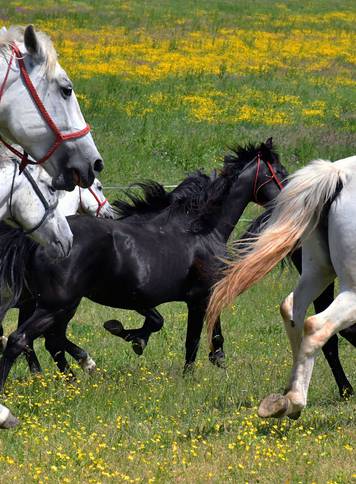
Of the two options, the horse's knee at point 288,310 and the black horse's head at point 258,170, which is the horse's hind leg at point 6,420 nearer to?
the horse's knee at point 288,310

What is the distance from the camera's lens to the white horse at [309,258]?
6469 millimetres

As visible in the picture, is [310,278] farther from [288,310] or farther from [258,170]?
[258,170]

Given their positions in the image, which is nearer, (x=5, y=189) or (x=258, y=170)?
(x=5, y=189)

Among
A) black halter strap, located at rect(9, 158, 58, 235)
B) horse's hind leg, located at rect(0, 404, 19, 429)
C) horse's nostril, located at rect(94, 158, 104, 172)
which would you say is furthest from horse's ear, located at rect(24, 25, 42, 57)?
horse's hind leg, located at rect(0, 404, 19, 429)

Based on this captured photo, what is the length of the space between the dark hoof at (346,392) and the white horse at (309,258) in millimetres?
967

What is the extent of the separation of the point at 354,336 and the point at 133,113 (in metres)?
16.7

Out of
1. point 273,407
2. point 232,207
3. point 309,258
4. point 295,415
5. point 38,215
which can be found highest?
point 38,215

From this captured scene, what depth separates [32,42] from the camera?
5.46m

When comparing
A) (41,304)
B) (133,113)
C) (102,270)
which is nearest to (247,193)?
(102,270)

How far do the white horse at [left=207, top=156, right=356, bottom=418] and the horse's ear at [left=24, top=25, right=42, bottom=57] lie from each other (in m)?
2.17

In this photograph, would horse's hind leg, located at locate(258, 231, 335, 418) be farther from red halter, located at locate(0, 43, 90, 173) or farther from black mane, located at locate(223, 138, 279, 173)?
black mane, located at locate(223, 138, 279, 173)

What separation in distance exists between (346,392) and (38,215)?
2942mm

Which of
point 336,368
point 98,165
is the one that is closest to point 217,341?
point 336,368

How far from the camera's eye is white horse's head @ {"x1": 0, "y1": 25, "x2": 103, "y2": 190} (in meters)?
5.55
